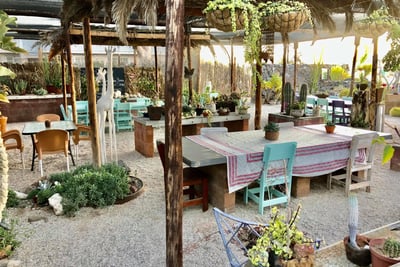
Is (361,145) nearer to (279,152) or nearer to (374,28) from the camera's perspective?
(279,152)

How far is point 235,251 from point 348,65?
1473 centimetres

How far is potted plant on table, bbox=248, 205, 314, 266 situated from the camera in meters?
1.77

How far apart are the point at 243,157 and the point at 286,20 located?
5.05 feet

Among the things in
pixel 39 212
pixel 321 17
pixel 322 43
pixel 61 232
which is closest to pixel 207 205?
pixel 61 232

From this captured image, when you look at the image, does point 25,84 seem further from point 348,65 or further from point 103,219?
point 348,65

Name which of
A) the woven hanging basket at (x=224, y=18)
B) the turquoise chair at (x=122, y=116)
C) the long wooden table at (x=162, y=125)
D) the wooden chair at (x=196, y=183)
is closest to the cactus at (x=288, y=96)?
the long wooden table at (x=162, y=125)

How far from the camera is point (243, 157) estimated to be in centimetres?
379

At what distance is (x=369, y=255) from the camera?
1.93 meters

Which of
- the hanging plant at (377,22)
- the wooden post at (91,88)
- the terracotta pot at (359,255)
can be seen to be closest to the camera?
the terracotta pot at (359,255)

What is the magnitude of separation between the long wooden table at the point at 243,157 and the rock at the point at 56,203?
65.4 inches

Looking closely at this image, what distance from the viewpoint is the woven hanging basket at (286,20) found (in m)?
2.98

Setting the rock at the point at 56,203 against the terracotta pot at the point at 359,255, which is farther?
the rock at the point at 56,203

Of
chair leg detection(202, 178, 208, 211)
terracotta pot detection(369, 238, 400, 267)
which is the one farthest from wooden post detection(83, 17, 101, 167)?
terracotta pot detection(369, 238, 400, 267)

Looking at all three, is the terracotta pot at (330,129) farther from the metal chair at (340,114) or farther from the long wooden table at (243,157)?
the metal chair at (340,114)
